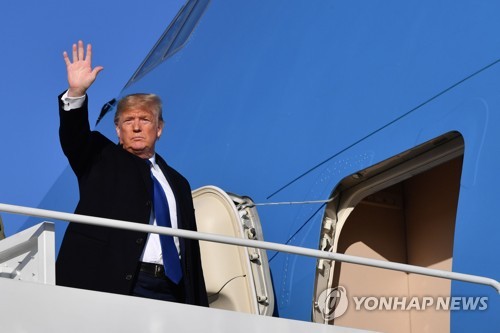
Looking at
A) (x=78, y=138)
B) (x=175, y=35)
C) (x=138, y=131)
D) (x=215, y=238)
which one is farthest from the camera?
(x=175, y=35)

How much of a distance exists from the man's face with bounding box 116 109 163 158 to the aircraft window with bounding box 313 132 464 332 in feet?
3.63

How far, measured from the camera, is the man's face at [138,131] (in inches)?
203

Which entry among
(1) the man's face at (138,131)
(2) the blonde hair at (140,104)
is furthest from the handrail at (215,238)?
(2) the blonde hair at (140,104)

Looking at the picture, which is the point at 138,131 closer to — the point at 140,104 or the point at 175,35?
the point at 140,104

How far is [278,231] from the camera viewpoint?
5984mm

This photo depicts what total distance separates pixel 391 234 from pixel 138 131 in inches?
68.2

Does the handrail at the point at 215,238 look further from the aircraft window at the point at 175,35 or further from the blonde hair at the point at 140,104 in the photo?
the aircraft window at the point at 175,35

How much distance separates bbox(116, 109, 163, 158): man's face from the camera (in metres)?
5.16

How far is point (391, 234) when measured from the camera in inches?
236

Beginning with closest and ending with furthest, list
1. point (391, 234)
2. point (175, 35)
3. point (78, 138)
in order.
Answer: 1. point (78, 138)
2. point (391, 234)
3. point (175, 35)

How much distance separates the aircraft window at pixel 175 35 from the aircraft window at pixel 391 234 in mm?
3988

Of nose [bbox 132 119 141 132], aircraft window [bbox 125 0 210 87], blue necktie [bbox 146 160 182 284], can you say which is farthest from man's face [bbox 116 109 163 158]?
aircraft window [bbox 125 0 210 87]

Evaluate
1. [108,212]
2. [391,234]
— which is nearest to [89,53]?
[108,212]

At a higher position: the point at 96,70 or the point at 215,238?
the point at 96,70
